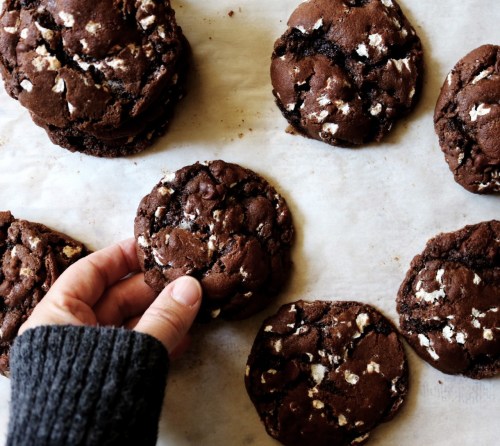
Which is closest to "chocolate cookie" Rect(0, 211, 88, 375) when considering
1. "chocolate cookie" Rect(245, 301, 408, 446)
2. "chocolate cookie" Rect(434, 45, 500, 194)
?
"chocolate cookie" Rect(245, 301, 408, 446)

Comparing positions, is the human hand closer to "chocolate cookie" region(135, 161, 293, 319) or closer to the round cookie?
"chocolate cookie" region(135, 161, 293, 319)

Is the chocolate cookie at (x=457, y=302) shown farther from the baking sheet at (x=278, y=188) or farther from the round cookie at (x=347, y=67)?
the round cookie at (x=347, y=67)

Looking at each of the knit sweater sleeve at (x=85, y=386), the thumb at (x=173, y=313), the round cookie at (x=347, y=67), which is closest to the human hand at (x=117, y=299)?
the thumb at (x=173, y=313)

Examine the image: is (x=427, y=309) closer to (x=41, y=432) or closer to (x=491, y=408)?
(x=491, y=408)

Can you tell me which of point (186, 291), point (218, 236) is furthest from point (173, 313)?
point (218, 236)

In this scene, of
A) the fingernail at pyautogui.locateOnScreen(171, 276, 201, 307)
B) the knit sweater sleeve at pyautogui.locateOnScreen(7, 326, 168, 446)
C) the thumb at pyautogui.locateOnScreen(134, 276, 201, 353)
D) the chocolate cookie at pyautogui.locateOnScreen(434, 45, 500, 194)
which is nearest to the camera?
the knit sweater sleeve at pyautogui.locateOnScreen(7, 326, 168, 446)

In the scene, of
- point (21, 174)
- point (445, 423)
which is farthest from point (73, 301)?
point (445, 423)
